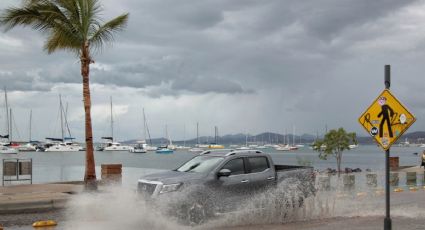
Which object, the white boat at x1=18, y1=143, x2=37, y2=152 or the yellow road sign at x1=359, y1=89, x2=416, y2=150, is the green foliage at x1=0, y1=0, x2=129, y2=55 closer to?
the yellow road sign at x1=359, y1=89, x2=416, y2=150

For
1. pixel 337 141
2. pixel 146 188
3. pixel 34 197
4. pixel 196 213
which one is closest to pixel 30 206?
pixel 34 197

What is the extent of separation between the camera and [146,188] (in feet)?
40.7

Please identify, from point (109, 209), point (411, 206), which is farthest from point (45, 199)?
point (411, 206)

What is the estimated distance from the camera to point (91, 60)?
68.5ft

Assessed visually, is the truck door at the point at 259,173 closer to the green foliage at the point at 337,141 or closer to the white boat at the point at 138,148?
the green foliage at the point at 337,141

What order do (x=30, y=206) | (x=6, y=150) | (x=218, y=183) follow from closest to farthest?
(x=218, y=183) < (x=30, y=206) < (x=6, y=150)

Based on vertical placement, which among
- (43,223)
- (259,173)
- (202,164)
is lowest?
(43,223)

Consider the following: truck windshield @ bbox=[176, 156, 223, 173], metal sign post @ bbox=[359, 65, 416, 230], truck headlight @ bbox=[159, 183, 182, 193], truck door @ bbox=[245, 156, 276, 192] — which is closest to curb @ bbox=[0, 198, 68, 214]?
truck windshield @ bbox=[176, 156, 223, 173]

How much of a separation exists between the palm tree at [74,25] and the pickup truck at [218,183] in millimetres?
7686

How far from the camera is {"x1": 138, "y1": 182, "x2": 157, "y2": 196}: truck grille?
1220cm

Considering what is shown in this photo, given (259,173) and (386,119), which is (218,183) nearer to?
(259,173)

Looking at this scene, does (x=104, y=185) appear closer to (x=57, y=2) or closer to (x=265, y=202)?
(x=57, y=2)

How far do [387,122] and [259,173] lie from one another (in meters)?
4.33

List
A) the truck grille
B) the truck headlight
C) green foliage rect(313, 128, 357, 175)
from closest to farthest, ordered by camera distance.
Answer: the truck headlight, the truck grille, green foliage rect(313, 128, 357, 175)
